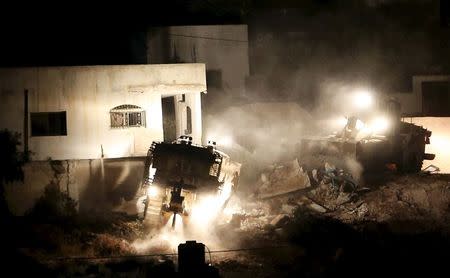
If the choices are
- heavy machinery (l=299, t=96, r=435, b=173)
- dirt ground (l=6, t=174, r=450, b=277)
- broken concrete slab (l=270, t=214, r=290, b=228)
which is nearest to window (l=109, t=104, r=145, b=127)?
dirt ground (l=6, t=174, r=450, b=277)

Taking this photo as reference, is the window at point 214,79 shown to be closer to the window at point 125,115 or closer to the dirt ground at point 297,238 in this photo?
the window at point 125,115

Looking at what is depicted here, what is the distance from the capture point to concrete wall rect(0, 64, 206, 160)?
19281mm

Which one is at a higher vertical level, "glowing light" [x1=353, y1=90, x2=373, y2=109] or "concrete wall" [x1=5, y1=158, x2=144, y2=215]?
"glowing light" [x1=353, y1=90, x2=373, y2=109]

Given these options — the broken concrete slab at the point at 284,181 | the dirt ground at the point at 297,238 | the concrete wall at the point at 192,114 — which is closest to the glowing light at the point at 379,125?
the dirt ground at the point at 297,238

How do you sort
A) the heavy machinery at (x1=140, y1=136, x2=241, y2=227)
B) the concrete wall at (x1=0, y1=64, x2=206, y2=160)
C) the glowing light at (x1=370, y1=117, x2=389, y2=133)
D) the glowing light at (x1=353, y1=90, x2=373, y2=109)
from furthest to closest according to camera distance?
the glowing light at (x1=353, y1=90, x2=373, y2=109)
the glowing light at (x1=370, y1=117, x2=389, y2=133)
the concrete wall at (x1=0, y1=64, x2=206, y2=160)
the heavy machinery at (x1=140, y1=136, x2=241, y2=227)

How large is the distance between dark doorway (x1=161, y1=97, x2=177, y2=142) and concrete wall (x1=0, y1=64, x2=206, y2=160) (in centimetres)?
473

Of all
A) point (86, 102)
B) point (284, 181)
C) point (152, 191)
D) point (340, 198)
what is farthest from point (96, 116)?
point (340, 198)

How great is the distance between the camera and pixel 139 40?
90.3ft

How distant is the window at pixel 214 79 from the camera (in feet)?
93.7

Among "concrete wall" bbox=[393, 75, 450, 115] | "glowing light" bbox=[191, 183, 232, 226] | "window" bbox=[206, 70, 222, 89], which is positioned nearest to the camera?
"glowing light" bbox=[191, 183, 232, 226]

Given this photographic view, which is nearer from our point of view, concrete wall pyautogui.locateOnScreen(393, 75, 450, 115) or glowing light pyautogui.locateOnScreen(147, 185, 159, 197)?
glowing light pyautogui.locateOnScreen(147, 185, 159, 197)

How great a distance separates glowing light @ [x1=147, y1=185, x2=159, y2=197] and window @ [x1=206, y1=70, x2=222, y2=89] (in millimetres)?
13658

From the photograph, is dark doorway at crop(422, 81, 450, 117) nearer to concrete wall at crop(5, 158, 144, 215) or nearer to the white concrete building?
the white concrete building

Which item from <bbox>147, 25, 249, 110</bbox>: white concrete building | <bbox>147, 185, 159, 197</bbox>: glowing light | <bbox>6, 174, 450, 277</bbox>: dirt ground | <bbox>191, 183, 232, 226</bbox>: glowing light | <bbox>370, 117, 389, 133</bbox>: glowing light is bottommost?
<bbox>6, 174, 450, 277</bbox>: dirt ground
